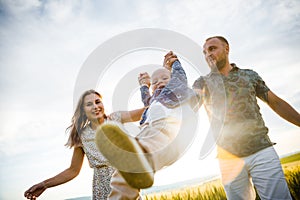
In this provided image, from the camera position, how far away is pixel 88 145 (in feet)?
11.3

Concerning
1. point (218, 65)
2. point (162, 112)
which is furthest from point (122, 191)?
point (218, 65)

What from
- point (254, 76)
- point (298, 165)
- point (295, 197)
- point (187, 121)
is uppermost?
point (254, 76)

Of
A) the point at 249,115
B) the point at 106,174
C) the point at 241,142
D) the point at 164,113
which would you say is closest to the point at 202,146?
the point at 241,142

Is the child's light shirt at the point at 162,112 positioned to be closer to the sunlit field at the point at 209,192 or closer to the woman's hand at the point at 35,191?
the woman's hand at the point at 35,191

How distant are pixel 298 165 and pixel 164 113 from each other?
4.17m

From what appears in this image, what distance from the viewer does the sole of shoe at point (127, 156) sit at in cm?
194

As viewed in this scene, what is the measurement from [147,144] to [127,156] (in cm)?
19

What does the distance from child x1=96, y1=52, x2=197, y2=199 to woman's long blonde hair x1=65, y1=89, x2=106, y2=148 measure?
1.59 m

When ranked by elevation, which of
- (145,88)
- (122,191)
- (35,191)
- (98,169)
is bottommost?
(122,191)

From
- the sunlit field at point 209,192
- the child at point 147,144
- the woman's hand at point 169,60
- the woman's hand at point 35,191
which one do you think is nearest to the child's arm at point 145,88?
the woman's hand at point 169,60

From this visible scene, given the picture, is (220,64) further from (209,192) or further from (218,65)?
(209,192)

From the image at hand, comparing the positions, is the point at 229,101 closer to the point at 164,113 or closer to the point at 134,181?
the point at 164,113

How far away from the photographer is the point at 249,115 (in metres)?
2.90

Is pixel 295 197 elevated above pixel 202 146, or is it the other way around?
pixel 202 146
